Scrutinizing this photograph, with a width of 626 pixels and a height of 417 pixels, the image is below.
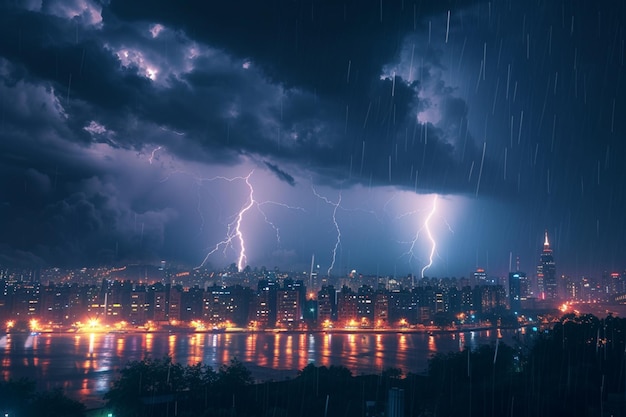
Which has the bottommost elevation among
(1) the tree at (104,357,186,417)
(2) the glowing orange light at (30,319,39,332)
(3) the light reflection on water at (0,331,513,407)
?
(2) the glowing orange light at (30,319,39,332)

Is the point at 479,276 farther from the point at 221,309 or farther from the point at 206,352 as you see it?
the point at 206,352

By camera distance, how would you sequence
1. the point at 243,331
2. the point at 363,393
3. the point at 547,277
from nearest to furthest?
1. the point at 363,393
2. the point at 243,331
3. the point at 547,277

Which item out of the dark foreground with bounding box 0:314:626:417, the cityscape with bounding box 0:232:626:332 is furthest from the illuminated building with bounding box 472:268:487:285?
the dark foreground with bounding box 0:314:626:417

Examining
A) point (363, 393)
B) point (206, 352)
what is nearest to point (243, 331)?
point (206, 352)

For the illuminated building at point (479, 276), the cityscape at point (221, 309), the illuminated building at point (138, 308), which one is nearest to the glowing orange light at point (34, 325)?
the cityscape at point (221, 309)

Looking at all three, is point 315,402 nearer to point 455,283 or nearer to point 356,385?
point 356,385

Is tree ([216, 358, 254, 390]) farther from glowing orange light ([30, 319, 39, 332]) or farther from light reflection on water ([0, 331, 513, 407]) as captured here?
glowing orange light ([30, 319, 39, 332])

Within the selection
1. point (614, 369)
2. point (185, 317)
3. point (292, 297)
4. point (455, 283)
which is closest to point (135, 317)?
point (185, 317)

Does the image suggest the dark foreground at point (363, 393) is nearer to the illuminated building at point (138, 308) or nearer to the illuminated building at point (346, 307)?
the illuminated building at point (346, 307)
